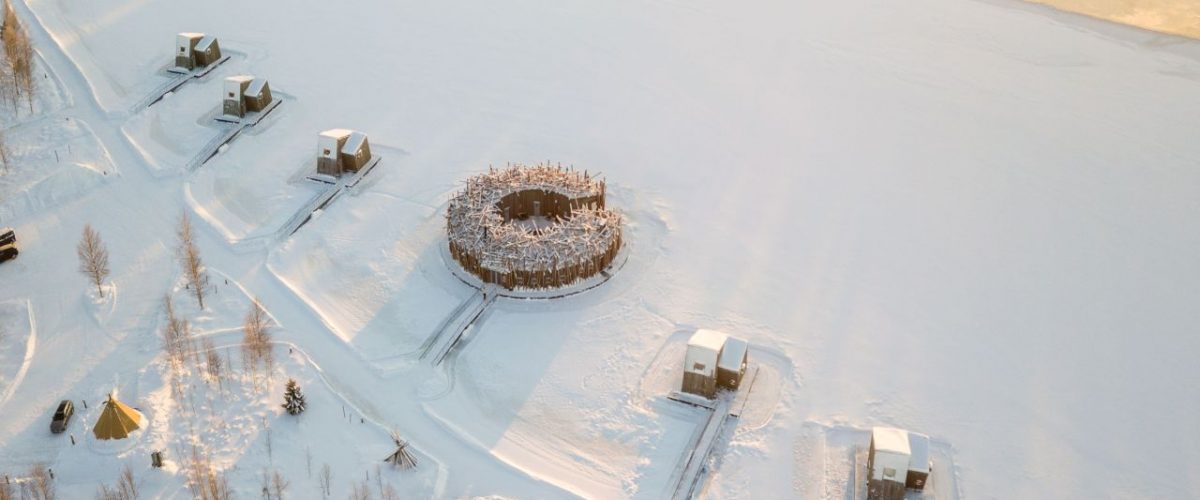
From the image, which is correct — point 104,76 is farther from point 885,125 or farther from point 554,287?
point 885,125

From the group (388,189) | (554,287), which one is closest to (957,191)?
(554,287)

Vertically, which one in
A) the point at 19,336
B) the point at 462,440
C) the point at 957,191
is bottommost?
the point at 19,336

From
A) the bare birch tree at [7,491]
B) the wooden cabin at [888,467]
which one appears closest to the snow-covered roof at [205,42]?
the bare birch tree at [7,491]

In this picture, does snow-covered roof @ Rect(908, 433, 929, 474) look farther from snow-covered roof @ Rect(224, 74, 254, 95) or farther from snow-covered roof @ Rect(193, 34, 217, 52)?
snow-covered roof @ Rect(193, 34, 217, 52)

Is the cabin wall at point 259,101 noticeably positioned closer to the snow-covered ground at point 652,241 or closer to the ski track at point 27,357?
the snow-covered ground at point 652,241

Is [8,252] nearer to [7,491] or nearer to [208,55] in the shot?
[7,491]

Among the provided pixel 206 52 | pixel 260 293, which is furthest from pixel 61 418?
pixel 206 52
